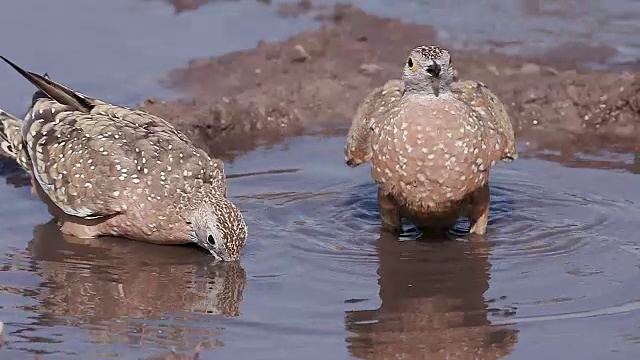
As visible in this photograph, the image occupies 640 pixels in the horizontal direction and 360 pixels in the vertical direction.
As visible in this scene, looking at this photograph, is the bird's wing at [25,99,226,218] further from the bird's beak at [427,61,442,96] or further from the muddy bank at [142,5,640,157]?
the bird's beak at [427,61,442,96]

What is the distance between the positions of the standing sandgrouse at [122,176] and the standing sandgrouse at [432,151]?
106 cm

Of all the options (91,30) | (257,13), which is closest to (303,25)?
(257,13)

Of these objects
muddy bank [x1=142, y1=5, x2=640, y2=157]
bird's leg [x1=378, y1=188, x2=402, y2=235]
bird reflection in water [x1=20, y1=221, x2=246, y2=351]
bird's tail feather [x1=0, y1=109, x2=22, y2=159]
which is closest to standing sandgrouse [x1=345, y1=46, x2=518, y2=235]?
bird's leg [x1=378, y1=188, x2=402, y2=235]

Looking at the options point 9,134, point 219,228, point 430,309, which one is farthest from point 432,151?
point 9,134

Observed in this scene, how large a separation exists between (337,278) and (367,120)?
5.33 ft

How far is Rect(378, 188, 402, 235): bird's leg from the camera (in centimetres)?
911

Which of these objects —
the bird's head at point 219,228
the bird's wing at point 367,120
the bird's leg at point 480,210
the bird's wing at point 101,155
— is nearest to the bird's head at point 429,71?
the bird's wing at point 367,120

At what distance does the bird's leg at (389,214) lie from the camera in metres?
9.11

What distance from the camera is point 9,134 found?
1005cm

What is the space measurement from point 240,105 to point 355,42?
2028 millimetres

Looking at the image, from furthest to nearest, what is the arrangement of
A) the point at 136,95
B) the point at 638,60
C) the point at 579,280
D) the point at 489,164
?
the point at 638,60 < the point at 136,95 < the point at 489,164 < the point at 579,280

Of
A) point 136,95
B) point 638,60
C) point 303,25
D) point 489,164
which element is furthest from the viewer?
point 303,25

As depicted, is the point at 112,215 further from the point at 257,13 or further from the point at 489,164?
the point at 257,13

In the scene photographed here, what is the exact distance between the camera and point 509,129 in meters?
9.49
